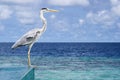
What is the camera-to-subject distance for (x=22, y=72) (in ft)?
26.9

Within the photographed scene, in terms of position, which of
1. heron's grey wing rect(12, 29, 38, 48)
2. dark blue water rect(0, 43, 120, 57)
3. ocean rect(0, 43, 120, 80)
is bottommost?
dark blue water rect(0, 43, 120, 57)

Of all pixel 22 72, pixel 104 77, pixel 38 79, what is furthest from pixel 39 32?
pixel 104 77

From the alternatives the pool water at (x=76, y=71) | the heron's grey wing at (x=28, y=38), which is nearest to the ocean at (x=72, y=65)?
the pool water at (x=76, y=71)

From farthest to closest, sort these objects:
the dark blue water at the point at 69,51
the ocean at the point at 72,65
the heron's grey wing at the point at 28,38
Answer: the dark blue water at the point at 69,51, the ocean at the point at 72,65, the heron's grey wing at the point at 28,38

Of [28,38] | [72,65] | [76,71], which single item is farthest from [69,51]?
[28,38]

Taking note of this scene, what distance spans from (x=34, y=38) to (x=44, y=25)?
52cm

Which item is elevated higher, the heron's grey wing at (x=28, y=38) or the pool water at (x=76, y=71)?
the heron's grey wing at (x=28, y=38)

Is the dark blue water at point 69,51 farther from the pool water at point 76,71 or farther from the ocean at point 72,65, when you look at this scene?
the pool water at point 76,71

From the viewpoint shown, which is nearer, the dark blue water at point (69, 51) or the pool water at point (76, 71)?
the pool water at point (76, 71)

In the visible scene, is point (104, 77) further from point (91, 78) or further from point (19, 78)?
point (19, 78)

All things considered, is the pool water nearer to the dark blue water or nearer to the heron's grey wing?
the heron's grey wing

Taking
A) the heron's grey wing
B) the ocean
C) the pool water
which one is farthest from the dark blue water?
the heron's grey wing

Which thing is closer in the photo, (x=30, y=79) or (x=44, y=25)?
(x=30, y=79)

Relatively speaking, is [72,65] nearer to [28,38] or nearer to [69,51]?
[28,38]
